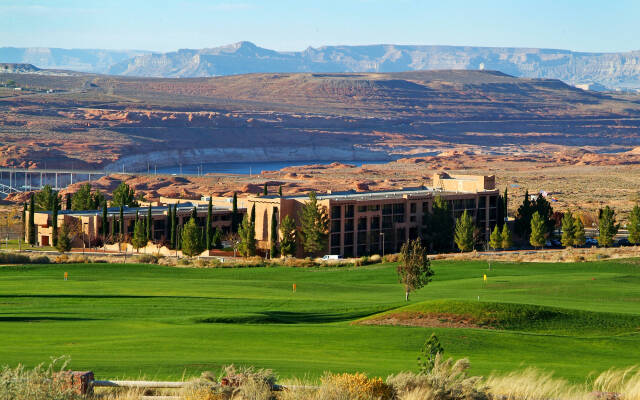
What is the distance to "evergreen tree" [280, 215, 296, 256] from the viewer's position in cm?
7812

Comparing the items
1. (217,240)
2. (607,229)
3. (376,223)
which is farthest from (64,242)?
(607,229)

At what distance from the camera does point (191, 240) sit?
7456 centimetres

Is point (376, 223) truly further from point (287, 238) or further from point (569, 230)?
point (569, 230)

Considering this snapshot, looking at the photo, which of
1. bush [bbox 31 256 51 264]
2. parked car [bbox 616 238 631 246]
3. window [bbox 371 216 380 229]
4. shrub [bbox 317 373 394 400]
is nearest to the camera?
shrub [bbox 317 373 394 400]

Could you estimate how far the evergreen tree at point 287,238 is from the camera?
78125mm

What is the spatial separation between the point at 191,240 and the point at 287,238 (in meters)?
8.46

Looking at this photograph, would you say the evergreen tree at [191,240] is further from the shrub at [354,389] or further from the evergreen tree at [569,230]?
the shrub at [354,389]

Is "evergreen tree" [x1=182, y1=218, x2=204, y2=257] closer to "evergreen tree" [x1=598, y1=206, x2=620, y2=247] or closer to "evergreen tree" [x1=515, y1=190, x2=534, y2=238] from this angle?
"evergreen tree" [x1=515, y1=190, x2=534, y2=238]

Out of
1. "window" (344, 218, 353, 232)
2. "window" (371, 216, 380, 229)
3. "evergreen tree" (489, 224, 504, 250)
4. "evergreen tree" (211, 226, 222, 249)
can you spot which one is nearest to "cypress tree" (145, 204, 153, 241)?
"evergreen tree" (211, 226, 222, 249)

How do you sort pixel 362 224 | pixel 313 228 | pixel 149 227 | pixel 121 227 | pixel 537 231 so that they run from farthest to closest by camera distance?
pixel 121 227 → pixel 362 224 → pixel 537 231 → pixel 149 227 → pixel 313 228

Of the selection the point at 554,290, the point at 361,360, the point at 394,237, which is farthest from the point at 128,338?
the point at 394,237

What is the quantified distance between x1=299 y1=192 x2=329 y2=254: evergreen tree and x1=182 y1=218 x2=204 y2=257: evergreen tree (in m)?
9.41

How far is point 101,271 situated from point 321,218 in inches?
1063

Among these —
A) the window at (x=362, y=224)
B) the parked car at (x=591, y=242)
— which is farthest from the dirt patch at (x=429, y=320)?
the parked car at (x=591, y=242)
